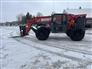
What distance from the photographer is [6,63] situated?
481 inches

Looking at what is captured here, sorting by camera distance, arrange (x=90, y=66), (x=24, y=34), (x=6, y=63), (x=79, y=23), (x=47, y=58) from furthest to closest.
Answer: (x=24, y=34) → (x=79, y=23) → (x=47, y=58) → (x=6, y=63) → (x=90, y=66)

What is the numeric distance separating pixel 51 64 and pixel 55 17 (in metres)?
13.3

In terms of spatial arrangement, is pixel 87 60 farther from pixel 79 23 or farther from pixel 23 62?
pixel 79 23

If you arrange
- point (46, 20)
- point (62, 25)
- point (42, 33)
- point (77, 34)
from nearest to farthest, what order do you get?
1. point (77, 34)
2. point (62, 25)
3. point (42, 33)
4. point (46, 20)

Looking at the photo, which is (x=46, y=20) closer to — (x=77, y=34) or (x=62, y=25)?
(x=62, y=25)

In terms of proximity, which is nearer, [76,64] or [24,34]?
[76,64]

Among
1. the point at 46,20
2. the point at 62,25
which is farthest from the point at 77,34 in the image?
the point at 46,20

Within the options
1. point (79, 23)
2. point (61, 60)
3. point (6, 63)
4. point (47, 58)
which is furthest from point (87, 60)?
point (79, 23)

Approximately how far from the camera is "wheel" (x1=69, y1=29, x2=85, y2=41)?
78.8 ft

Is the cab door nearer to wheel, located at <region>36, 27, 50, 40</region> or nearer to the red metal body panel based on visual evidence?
the red metal body panel

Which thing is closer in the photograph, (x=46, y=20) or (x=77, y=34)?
(x=77, y=34)

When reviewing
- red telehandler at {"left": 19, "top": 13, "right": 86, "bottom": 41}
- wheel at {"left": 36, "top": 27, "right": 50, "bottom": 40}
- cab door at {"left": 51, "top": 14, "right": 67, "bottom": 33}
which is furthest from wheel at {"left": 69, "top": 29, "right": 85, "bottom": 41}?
wheel at {"left": 36, "top": 27, "right": 50, "bottom": 40}

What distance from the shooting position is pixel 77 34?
79.5ft

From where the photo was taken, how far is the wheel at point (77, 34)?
24.0m
